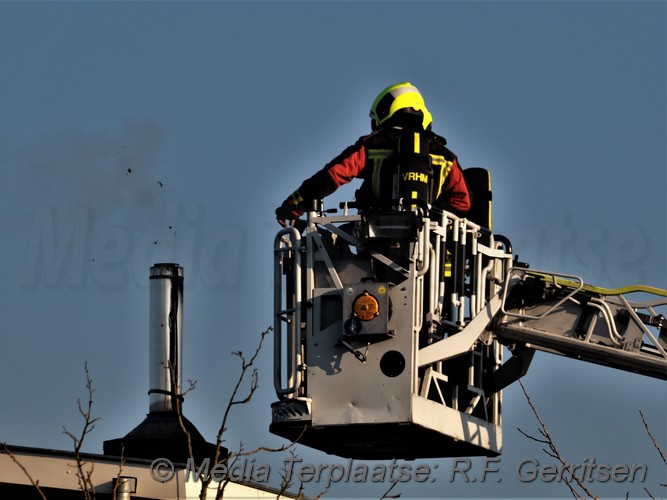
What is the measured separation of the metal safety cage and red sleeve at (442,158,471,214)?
917 mm

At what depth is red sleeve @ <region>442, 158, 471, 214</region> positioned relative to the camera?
1833cm

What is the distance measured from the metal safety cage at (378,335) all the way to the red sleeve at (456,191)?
917mm

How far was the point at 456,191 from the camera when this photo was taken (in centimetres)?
1844

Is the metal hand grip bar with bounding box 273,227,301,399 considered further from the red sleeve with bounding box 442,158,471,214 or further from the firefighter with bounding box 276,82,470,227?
the red sleeve with bounding box 442,158,471,214

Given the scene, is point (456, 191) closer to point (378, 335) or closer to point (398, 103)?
point (398, 103)

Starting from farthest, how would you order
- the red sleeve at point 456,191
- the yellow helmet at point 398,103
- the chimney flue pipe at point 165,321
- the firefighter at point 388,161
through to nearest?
the chimney flue pipe at point 165,321
the red sleeve at point 456,191
the yellow helmet at point 398,103
the firefighter at point 388,161

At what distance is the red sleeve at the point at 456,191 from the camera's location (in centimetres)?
1833

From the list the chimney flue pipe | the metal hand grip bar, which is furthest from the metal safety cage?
the chimney flue pipe

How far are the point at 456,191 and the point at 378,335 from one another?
2993mm

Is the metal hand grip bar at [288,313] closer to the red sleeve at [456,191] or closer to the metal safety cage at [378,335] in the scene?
the metal safety cage at [378,335]

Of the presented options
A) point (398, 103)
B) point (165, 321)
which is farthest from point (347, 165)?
point (165, 321)

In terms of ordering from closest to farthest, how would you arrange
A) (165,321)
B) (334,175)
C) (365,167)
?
(334,175)
(365,167)
(165,321)

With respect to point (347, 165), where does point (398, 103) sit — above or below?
above

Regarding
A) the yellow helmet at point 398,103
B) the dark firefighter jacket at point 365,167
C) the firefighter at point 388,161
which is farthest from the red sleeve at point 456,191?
the yellow helmet at point 398,103
